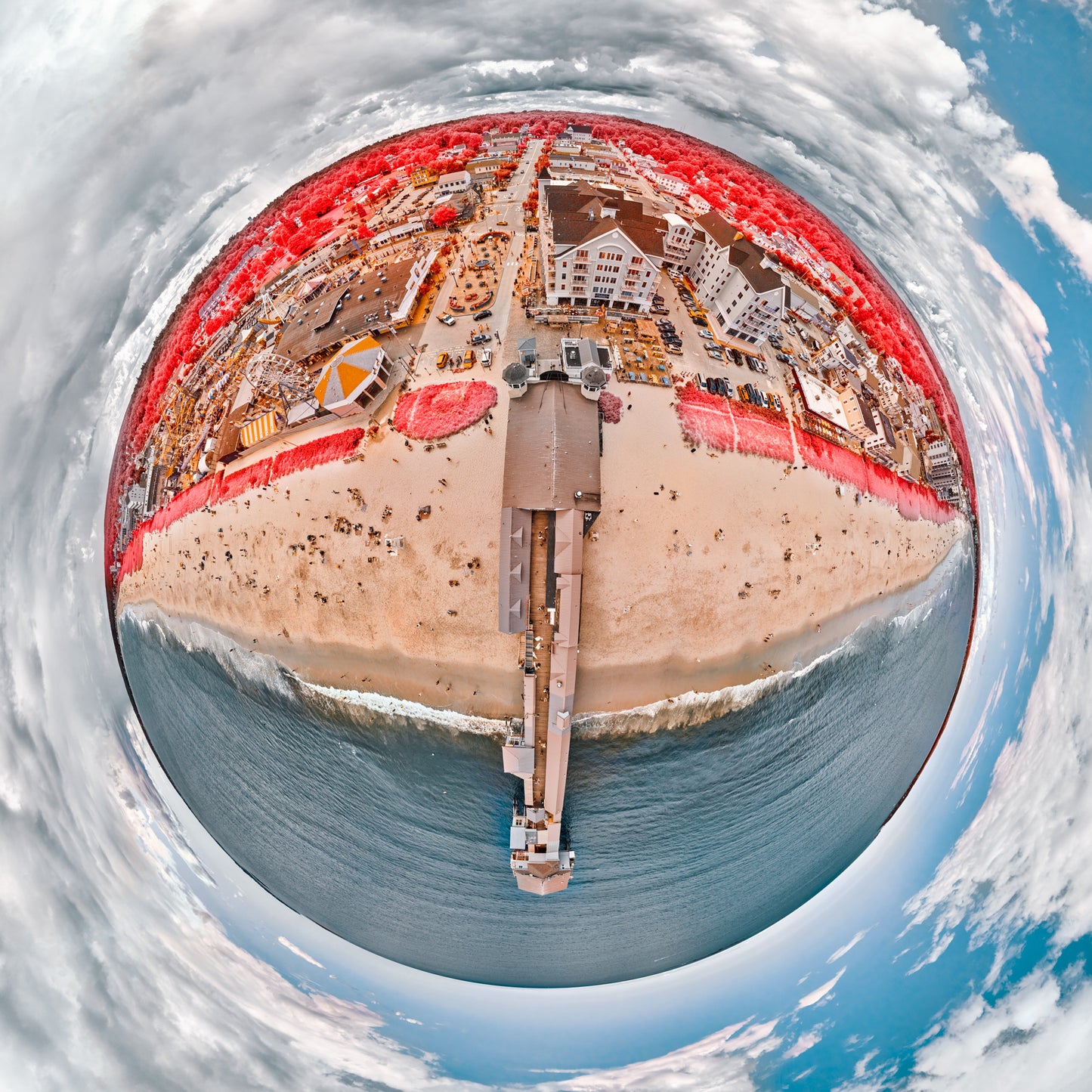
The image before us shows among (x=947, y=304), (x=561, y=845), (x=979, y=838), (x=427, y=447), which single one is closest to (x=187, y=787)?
(x=561, y=845)

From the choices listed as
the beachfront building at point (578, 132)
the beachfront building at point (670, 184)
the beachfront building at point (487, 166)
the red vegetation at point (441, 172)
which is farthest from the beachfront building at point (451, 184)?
the beachfront building at point (670, 184)

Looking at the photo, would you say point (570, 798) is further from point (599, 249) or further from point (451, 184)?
point (451, 184)

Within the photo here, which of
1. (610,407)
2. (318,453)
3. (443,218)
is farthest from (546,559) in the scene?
(443,218)

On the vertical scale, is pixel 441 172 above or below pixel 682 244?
above

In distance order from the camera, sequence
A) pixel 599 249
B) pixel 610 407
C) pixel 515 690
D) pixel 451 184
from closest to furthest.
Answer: pixel 515 690
pixel 610 407
pixel 599 249
pixel 451 184

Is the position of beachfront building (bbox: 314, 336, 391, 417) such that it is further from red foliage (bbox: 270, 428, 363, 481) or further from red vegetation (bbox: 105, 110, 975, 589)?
red vegetation (bbox: 105, 110, 975, 589)

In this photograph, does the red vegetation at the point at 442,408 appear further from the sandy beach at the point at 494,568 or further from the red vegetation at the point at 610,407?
the red vegetation at the point at 610,407

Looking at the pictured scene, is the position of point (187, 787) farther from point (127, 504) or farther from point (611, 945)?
point (611, 945)
